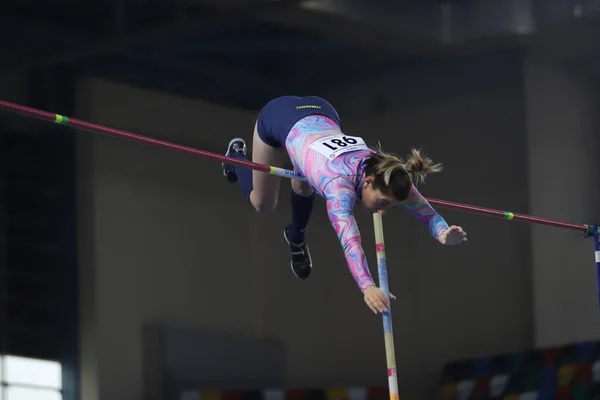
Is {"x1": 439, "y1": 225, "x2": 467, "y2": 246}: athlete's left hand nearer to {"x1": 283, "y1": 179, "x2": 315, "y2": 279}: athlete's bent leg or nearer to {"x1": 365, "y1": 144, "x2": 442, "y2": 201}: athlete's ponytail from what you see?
{"x1": 365, "y1": 144, "x2": 442, "y2": 201}: athlete's ponytail

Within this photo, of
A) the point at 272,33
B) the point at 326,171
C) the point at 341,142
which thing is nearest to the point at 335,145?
the point at 341,142

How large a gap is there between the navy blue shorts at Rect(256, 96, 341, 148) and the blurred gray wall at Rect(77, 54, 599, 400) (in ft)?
16.7

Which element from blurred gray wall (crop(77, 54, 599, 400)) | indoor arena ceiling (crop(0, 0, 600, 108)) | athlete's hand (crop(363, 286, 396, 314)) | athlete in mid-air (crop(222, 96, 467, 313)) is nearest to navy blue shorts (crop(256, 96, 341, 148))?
athlete in mid-air (crop(222, 96, 467, 313))

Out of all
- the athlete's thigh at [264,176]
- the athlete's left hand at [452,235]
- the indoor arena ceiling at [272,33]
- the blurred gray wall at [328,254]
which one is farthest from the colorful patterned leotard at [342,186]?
the blurred gray wall at [328,254]

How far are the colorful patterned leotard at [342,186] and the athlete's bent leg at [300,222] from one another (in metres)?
0.44

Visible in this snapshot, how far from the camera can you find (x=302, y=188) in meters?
5.06

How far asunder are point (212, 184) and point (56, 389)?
8.00 feet

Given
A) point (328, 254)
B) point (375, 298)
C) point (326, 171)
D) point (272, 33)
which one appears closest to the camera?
point (375, 298)

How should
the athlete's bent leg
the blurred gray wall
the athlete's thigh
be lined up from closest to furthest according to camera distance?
the athlete's thigh, the athlete's bent leg, the blurred gray wall

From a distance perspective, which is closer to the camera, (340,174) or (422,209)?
(340,174)

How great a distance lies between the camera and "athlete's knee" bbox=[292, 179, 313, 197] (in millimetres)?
5055

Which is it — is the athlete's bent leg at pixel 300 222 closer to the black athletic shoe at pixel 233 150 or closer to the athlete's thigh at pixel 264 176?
the athlete's thigh at pixel 264 176

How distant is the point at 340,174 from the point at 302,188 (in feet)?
2.68

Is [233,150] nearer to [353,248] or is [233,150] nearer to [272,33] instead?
[353,248]
